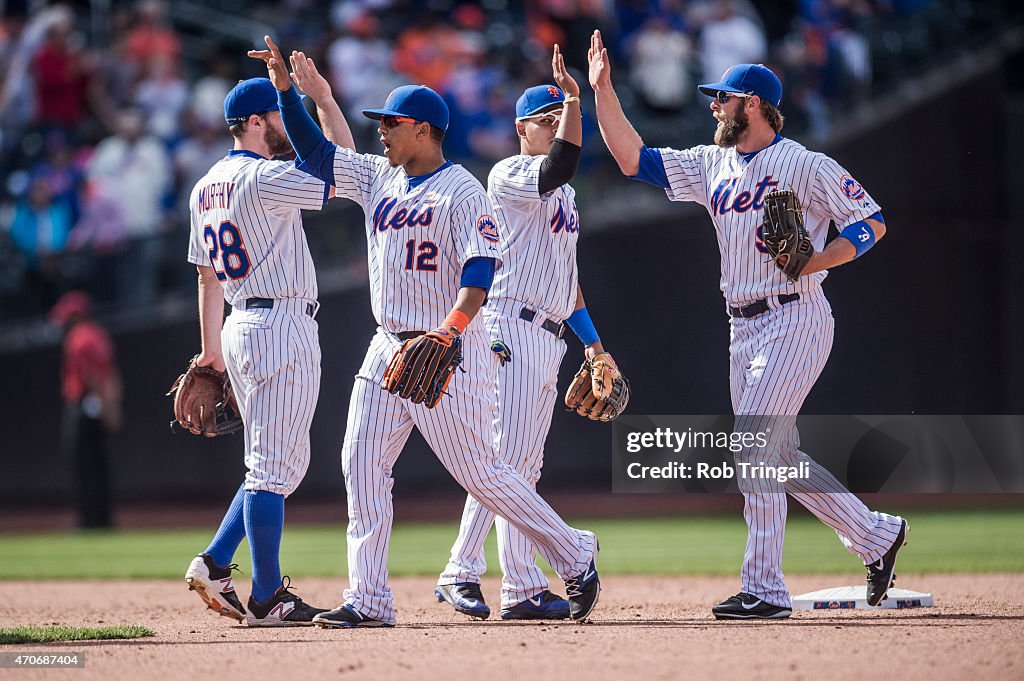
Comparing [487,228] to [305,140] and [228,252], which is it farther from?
[228,252]

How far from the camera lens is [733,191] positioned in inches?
196

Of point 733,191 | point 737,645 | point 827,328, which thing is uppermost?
point 733,191

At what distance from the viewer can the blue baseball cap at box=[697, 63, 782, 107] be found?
4980mm

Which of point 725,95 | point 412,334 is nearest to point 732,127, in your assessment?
point 725,95

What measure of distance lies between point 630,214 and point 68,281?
15.8 feet

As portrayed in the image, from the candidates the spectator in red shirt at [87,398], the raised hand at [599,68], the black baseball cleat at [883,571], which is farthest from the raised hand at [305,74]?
the spectator in red shirt at [87,398]

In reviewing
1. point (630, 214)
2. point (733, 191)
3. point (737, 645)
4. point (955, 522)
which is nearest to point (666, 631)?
point (737, 645)

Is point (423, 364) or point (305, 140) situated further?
point (305, 140)

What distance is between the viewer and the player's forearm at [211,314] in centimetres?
515

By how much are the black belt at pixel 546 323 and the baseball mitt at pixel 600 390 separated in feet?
0.59

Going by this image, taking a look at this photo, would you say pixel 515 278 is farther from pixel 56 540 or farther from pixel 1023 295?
pixel 1023 295

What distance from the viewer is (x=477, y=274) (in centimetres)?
452

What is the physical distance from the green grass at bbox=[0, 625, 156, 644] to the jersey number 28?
1307 millimetres

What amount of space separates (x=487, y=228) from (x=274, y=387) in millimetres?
993
